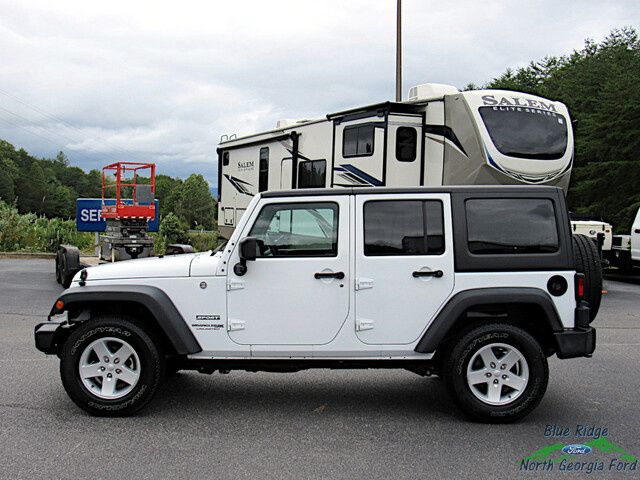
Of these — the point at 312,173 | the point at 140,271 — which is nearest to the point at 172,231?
the point at 312,173

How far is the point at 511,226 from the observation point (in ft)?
18.5

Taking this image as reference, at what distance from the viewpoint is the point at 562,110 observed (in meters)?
13.7

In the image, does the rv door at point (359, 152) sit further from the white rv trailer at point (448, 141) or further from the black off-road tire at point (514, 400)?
the black off-road tire at point (514, 400)

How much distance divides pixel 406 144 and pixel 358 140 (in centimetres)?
99

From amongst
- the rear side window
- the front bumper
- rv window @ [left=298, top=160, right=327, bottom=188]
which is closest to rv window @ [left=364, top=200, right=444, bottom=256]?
the rear side window

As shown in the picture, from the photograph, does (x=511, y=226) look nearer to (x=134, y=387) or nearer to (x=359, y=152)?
(x=134, y=387)

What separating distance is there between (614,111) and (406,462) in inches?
1155

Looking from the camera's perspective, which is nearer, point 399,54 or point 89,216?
point 89,216

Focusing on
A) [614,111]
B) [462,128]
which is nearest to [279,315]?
[462,128]

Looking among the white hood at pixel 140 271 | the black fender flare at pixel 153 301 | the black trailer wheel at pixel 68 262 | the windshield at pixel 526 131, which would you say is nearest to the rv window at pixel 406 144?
the windshield at pixel 526 131

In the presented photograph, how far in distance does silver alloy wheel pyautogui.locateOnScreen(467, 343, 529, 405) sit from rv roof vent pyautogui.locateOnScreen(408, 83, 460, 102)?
8545 millimetres

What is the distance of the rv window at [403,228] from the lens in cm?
558

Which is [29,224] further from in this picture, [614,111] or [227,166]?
[614,111]

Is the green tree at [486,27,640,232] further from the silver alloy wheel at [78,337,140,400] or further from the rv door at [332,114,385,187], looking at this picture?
the silver alloy wheel at [78,337,140,400]
